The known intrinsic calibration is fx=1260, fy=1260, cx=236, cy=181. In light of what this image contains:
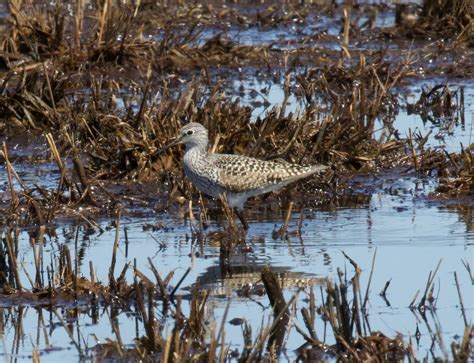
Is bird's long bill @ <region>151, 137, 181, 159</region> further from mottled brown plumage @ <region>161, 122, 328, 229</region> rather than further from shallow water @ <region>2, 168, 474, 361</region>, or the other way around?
shallow water @ <region>2, 168, 474, 361</region>

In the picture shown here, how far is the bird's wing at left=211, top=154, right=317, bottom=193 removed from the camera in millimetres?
9906

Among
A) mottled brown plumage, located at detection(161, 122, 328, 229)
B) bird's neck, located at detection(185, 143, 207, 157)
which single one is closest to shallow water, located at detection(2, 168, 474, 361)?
mottled brown plumage, located at detection(161, 122, 328, 229)

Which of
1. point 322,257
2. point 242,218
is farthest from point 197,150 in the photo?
point 322,257

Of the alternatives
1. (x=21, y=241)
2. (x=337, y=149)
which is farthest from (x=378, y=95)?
(x=21, y=241)

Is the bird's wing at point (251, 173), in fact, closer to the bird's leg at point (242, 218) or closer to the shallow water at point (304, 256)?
the bird's leg at point (242, 218)

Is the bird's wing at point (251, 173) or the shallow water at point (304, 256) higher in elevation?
the bird's wing at point (251, 173)

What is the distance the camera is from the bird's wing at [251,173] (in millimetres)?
9906

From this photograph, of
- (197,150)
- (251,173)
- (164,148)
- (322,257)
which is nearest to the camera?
(322,257)

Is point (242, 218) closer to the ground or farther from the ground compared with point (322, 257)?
farther from the ground

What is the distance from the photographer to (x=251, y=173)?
9914 mm

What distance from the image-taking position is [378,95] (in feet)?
39.2

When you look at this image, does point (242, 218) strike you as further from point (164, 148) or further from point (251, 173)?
point (164, 148)

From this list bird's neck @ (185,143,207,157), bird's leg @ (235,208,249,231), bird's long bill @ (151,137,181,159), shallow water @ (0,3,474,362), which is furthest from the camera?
bird's long bill @ (151,137,181,159)

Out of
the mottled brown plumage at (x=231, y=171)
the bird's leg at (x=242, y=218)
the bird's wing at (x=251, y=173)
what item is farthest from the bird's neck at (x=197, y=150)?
the bird's leg at (x=242, y=218)
